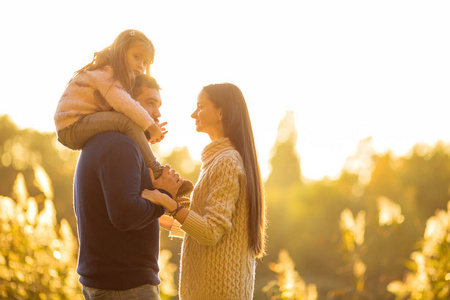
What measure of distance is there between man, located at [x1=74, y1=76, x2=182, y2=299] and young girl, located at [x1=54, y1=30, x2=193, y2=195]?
0.35 feet

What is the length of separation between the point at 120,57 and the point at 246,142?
83 centimetres

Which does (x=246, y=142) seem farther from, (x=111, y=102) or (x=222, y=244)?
(x=111, y=102)

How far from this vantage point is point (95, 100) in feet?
8.16

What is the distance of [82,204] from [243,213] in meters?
0.89

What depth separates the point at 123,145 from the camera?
219 centimetres

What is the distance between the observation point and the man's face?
2.69 meters

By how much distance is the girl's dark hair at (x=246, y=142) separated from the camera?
111 inches

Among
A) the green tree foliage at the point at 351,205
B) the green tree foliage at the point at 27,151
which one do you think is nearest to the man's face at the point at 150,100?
the green tree foliage at the point at 351,205

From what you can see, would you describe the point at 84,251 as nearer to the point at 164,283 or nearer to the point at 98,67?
the point at 98,67

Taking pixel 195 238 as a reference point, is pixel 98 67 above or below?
above

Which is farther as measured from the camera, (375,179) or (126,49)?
(375,179)

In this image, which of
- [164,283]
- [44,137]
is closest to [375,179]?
[44,137]

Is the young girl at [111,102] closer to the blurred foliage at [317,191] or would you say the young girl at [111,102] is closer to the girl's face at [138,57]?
the girl's face at [138,57]

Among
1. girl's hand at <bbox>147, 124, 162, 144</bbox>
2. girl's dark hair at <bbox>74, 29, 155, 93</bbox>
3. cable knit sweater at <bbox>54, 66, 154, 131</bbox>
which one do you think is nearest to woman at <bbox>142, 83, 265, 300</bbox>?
girl's hand at <bbox>147, 124, 162, 144</bbox>
